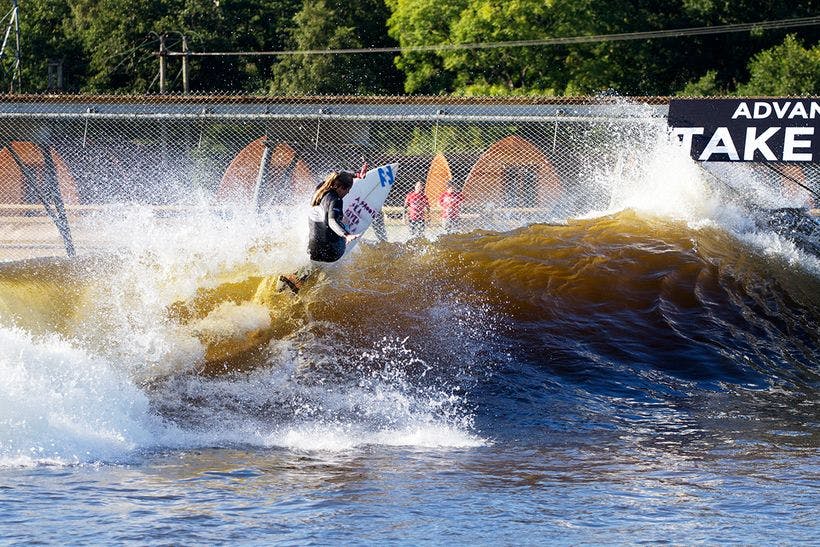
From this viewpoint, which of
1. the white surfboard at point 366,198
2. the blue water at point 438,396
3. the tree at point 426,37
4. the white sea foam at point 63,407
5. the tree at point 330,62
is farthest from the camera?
the tree at point 426,37

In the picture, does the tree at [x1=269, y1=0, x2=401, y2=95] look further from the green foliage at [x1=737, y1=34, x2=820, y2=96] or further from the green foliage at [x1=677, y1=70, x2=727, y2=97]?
the green foliage at [x1=737, y1=34, x2=820, y2=96]

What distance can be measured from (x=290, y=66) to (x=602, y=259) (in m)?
27.0

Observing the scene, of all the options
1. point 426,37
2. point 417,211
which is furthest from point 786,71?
point 417,211

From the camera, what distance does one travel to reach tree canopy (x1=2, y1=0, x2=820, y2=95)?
3603 cm

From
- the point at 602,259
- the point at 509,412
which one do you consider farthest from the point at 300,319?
the point at 602,259

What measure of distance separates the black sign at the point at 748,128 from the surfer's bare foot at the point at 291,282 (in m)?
4.49

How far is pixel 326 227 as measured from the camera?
33.2ft

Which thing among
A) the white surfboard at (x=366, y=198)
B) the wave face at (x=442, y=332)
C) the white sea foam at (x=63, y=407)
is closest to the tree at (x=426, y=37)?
the wave face at (x=442, y=332)

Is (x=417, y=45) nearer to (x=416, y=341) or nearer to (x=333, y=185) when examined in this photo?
(x=333, y=185)

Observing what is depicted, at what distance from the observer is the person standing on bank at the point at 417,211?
12.5m

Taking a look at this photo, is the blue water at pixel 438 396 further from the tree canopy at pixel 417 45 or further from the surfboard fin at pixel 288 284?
the tree canopy at pixel 417 45

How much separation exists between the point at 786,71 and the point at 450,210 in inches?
945

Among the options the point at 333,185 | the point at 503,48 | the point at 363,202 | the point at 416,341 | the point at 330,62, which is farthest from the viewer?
the point at 330,62

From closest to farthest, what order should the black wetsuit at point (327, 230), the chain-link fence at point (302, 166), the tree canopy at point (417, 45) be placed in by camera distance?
the black wetsuit at point (327, 230) → the chain-link fence at point (302, 166) → the tree canopy at point (417, 45)
